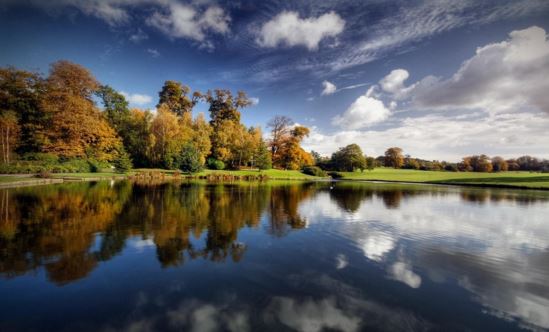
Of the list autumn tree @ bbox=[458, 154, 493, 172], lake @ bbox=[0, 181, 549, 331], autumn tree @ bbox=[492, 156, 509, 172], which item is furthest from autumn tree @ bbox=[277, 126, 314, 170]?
autumn tree @ bbox=[492, 156, 509, 172]

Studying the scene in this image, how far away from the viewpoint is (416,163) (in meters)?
99.5

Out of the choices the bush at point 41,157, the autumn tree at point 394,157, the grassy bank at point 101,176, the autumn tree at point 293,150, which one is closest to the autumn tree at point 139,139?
the grassy bank at point 101,176

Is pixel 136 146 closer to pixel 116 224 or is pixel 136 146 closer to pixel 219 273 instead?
pixel 116 224

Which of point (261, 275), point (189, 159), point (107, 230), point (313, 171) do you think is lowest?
point (261, 275)

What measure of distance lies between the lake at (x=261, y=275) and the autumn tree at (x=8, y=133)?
113 feet

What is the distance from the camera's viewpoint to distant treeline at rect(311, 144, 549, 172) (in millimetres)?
79062

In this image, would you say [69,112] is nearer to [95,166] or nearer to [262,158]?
[95,166]

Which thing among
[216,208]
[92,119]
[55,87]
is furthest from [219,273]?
[55,87]

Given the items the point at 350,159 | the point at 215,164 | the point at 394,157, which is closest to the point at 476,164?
the point at 394,157

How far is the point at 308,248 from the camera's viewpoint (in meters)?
8.52

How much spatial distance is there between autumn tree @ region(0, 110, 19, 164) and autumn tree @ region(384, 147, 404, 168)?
4508 inches

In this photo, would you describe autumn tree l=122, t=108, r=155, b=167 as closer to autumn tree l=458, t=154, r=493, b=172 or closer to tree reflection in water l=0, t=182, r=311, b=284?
tree reflection in water l=0, t=182, r=311, b=284

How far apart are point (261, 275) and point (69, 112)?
46.7m

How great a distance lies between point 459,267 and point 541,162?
125 metres
